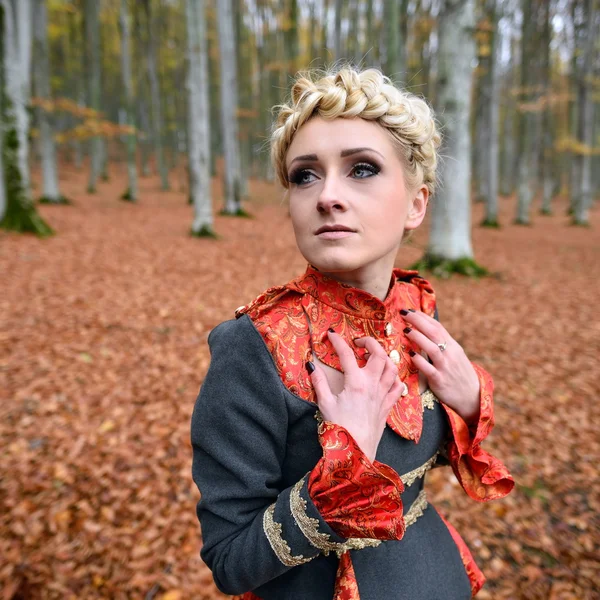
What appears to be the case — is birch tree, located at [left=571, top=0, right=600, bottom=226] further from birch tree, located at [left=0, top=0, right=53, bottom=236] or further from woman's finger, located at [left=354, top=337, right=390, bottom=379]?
woman's finger, located at [left=354, top=337, right=390, bottom=379]

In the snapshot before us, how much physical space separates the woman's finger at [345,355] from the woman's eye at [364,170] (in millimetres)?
457

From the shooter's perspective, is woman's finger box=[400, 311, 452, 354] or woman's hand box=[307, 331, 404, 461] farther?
woman's finger box=[400, 311, 452, 354]

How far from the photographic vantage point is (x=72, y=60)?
29031mm

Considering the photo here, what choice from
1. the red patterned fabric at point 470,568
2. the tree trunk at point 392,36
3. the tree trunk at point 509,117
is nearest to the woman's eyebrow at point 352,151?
the red patterned fabric at point 470,568

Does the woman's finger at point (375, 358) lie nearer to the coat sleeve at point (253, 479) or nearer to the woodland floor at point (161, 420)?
the coat sleeve at point (253, 479)

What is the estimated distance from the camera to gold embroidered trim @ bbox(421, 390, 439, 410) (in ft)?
4.36

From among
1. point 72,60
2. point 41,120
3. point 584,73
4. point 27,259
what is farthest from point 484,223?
point 72,60

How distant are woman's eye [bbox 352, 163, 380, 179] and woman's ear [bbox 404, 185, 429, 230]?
8.7 inches

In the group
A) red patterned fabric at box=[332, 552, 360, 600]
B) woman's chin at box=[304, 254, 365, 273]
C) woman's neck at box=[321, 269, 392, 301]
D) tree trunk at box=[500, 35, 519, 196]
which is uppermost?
tree trunk at box=[500, 35, 519, 196]

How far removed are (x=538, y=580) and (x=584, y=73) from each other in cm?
1773

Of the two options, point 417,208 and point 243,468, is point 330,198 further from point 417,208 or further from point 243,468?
point 243,468

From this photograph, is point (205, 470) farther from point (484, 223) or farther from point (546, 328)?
point (484, 223)

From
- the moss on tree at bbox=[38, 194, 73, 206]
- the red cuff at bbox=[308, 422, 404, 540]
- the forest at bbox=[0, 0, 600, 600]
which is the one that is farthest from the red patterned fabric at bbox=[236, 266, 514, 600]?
the moss on tree at bbox=[38, 194, 73, 206]

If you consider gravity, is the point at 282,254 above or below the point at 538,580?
above
